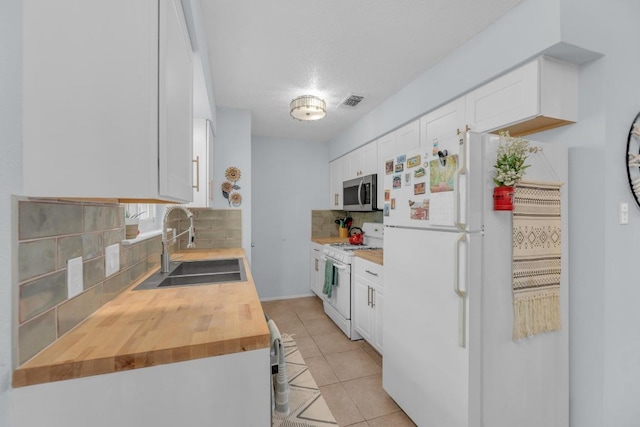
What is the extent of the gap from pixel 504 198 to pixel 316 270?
3155 mm

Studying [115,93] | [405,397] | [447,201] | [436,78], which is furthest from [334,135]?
[115,93]

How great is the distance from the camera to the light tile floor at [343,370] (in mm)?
1898

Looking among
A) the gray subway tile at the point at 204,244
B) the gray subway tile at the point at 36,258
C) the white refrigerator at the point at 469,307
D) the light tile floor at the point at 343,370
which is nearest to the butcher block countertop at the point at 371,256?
the white refrigerator at the point at 469,307

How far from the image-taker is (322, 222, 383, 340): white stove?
307 centimetres

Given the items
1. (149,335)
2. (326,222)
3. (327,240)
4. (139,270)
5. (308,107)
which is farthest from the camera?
(326,222)

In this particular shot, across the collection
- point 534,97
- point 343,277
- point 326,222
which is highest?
point 534,97

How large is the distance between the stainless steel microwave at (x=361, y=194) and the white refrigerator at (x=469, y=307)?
139 cm

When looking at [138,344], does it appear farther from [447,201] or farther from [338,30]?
[338,30]

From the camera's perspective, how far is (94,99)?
74 centimetres

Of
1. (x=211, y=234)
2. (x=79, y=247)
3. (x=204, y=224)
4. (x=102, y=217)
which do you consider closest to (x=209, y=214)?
(x=204, y=224)

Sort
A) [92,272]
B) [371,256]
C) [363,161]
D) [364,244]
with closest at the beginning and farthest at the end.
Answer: [92,272] < [371,256] < [363,161] < [364,244]

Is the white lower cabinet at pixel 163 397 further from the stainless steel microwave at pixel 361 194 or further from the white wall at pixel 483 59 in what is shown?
the stainless steel microwave at pixel 361 194

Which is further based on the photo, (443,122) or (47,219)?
(443,122)

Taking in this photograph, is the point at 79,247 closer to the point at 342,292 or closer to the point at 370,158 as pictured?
the point at 342,292
